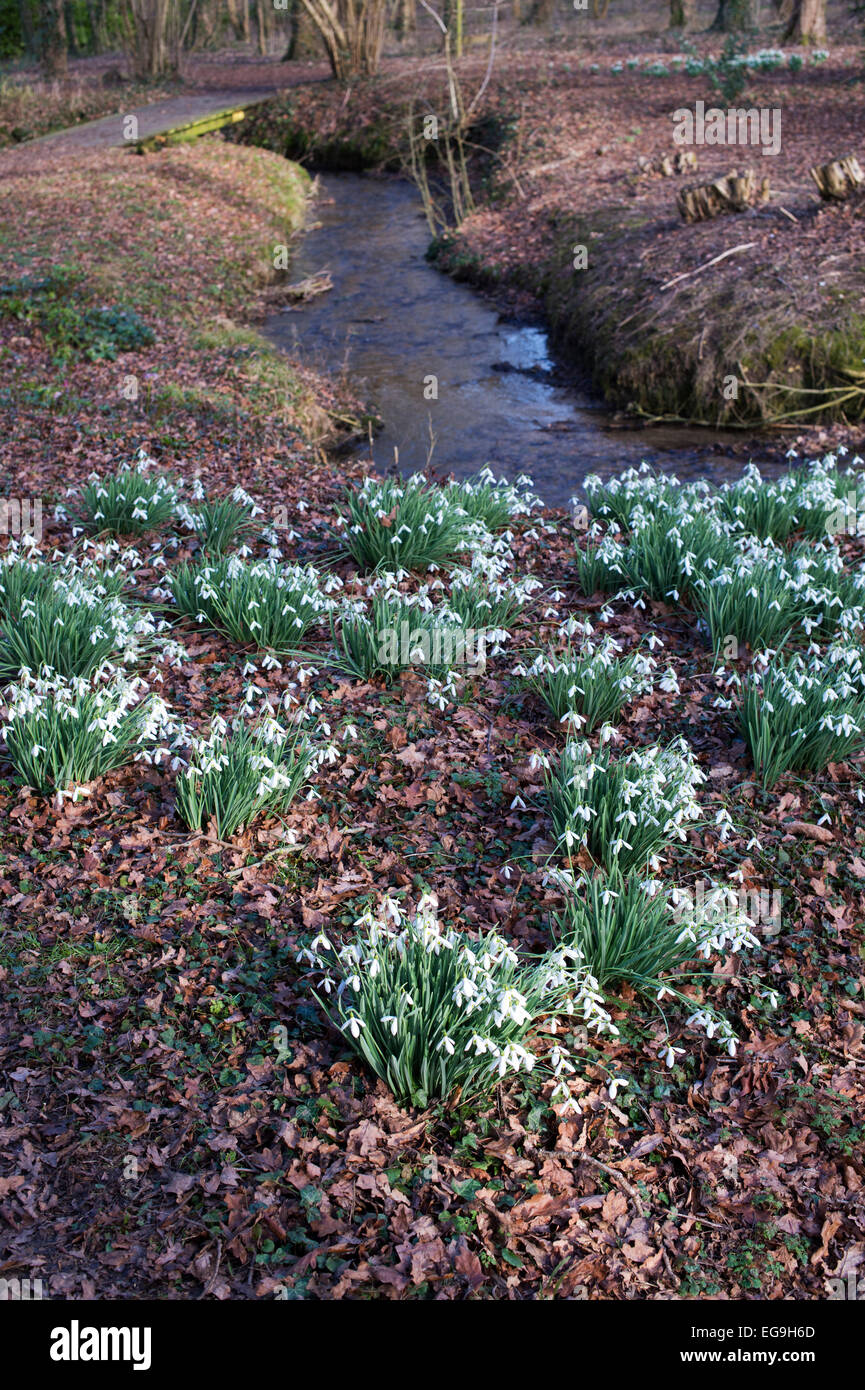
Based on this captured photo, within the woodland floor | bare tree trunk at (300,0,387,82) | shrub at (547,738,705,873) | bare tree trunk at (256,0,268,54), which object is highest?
bare tree trunk at (256,0,268,54)

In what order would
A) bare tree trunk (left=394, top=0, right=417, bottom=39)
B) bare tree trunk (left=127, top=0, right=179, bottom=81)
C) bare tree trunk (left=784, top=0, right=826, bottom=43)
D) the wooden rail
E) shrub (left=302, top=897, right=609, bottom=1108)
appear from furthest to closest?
bare tree trunk (left=394, top=0, right=417, bottom=39) → bare tree trunk (left=127, top=0, right=179, bottom=81) → bare tree trunk (left=784, top=0, right=826, bottom=43) → the wooden rail → shrub (left=302, top=897, right=609, bottom=1108)

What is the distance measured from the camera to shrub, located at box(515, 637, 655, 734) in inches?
191

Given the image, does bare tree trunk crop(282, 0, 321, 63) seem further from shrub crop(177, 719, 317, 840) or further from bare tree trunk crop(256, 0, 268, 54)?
shrub crop(177, 719, 317, 840)

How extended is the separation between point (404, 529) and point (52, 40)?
101 feet

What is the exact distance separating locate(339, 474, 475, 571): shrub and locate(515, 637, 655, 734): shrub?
1.52 m

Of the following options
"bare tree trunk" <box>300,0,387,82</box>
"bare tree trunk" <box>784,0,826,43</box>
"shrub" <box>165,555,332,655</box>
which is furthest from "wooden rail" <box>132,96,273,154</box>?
"shrub" <box>165,555,332,655</box>

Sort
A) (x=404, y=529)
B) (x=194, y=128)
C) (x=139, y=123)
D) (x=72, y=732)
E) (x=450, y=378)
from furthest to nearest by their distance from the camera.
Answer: (x=139, y=123)
(x=194, y=128)
(x=450, y=378)
(x=404, y=529)
(x=72, y=732)

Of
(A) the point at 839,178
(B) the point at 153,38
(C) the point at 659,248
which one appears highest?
(B) the point at 153,38

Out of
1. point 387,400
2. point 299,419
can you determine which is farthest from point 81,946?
point 387,400

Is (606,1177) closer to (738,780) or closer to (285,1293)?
(285,1293)

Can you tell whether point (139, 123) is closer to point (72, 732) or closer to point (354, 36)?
point (354, 36)

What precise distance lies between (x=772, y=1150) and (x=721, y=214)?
1141 centimetres

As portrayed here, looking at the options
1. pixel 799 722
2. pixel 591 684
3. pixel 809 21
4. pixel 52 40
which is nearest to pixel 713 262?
pixel 591 684

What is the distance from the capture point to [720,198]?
11.8m
